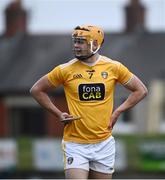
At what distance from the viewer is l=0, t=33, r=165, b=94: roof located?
4112 cm

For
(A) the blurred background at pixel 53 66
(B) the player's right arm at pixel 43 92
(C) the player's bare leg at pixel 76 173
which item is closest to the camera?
(C) the player's bare leg at pixel 76 173

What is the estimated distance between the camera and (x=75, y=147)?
9.53 meters

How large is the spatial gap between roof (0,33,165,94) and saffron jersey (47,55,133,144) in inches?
1194

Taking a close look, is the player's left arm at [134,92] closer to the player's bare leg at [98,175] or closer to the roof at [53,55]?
the player's bare leg at [98,175]

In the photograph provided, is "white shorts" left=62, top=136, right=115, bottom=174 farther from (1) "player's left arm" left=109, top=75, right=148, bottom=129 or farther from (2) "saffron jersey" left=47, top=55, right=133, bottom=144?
(1) "player's left arm" left=109, top=75, right=148, bottom=129

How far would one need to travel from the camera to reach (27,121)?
137 feet

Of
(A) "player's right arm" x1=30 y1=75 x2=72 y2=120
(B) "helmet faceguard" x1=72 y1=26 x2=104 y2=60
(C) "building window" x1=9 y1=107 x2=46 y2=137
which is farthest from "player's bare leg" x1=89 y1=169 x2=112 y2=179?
(C) "building window" x1=9 y1=107 x2=46 y2=137

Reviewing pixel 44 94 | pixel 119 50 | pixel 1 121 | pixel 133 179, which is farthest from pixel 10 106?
pixel 44 94

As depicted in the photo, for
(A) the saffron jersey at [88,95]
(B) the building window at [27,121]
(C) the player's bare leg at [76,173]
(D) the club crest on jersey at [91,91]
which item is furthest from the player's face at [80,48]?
(B) the building window at [27,121]

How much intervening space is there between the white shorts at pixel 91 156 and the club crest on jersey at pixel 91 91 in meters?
0.45

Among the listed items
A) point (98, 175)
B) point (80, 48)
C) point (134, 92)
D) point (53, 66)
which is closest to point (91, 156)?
point (98, 175)

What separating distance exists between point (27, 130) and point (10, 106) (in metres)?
1.85

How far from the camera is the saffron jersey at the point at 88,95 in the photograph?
948 cm

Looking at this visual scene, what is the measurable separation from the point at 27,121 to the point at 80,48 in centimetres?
3255
